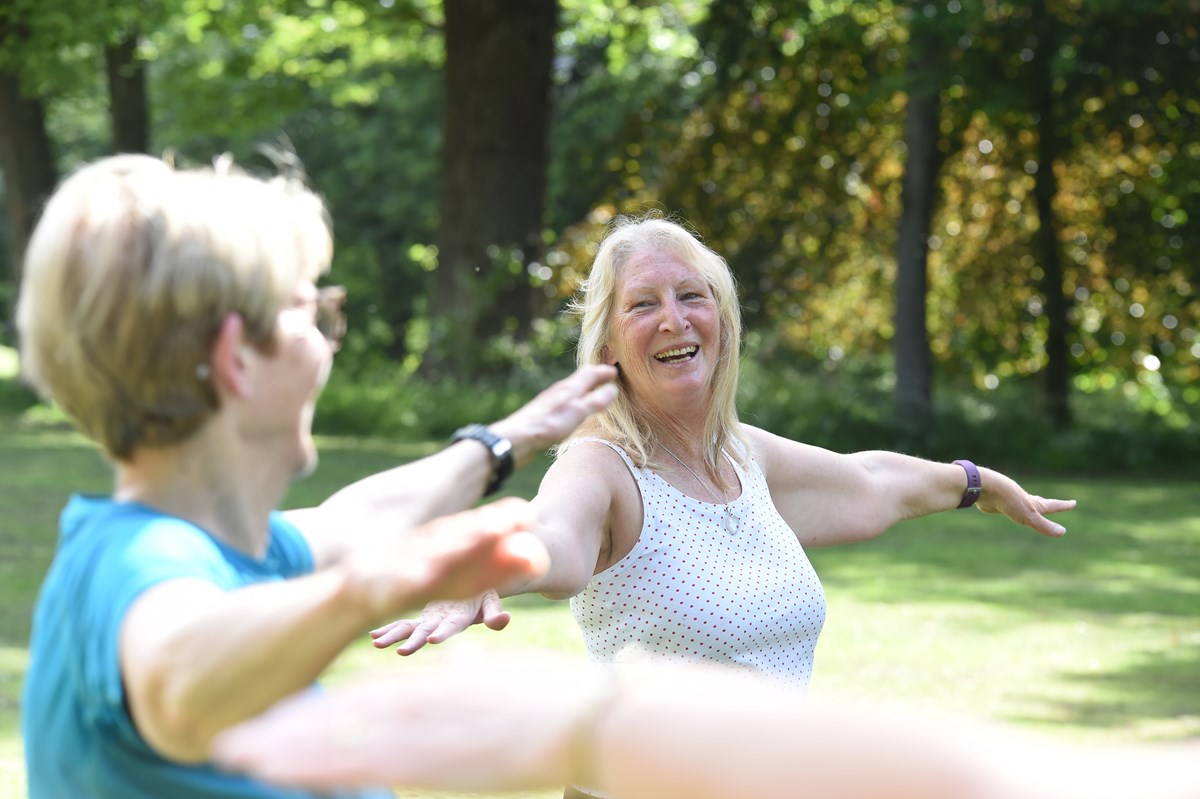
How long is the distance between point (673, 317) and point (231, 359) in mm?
A: 2112

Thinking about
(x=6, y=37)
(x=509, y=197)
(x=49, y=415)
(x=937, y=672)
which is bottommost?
(x=49, y=415)

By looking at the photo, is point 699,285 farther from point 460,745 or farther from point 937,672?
point 937,672

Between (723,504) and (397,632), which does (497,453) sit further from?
(723,504)

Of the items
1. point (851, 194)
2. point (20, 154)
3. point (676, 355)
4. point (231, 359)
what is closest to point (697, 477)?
point (676, 355)

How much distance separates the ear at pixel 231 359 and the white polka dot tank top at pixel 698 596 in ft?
5.99

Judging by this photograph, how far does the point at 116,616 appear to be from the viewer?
1.67 metres

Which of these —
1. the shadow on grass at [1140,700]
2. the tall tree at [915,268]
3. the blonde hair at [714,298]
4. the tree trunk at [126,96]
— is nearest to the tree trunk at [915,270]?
the tall tree at [915,268]

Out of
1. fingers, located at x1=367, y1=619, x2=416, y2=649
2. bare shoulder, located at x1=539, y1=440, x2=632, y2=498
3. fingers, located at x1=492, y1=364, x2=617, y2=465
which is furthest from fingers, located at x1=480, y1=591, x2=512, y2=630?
fingers, located at x1=492, y1=364, x2=617, y2=465

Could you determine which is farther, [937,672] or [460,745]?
[937,672]

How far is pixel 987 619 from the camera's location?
30.9 feet

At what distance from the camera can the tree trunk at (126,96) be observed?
934 inches

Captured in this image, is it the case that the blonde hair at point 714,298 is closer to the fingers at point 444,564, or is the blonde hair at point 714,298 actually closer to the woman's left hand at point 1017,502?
the woman's left hand at point 1017,502

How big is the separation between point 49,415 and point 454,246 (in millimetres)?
7514

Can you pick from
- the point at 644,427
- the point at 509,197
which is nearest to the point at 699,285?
the point at 644,427
